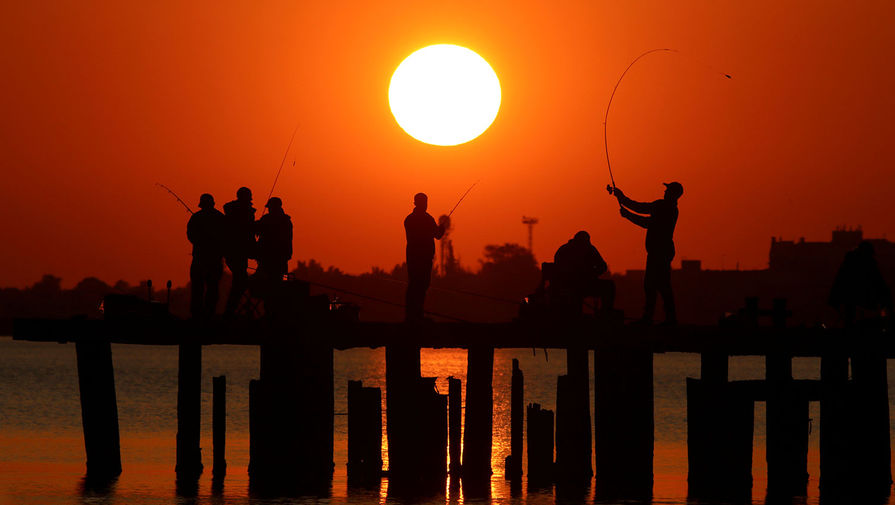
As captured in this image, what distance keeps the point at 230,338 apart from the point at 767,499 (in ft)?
29.7

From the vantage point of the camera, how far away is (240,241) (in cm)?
2028

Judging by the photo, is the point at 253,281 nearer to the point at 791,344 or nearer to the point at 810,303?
the point at 791,344

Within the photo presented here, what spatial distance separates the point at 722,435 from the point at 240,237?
7386 millimetres

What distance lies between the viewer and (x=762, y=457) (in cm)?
3756

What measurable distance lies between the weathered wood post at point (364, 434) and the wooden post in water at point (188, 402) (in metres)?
2.46

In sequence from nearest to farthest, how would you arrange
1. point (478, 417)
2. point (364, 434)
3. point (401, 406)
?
point (401, 406)
point (364, 434)
point (478, 417)

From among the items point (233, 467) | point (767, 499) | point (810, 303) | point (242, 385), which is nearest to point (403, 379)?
point (767, 499)

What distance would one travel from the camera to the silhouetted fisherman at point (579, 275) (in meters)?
20.4

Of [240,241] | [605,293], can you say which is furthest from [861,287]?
[240,241]

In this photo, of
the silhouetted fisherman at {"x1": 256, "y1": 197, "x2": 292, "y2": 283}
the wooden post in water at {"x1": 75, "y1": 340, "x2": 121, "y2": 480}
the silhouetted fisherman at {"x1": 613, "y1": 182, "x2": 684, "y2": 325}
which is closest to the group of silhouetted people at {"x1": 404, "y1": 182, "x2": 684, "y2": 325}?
the silhouetted fisherman at {"x1": 613, "y1": 182, "x2": 684, "y2": 325}

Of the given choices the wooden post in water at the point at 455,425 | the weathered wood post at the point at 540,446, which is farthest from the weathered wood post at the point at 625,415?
the wooden post in water at the point at 455,425

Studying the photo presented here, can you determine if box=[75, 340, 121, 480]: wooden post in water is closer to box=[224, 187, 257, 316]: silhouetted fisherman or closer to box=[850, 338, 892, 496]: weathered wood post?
box=[224, 187, 257, 316]: silhouetted fisherman

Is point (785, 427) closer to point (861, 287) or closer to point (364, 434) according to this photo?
point (861, 287)

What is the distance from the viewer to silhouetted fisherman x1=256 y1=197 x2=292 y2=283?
2008 centimetres
